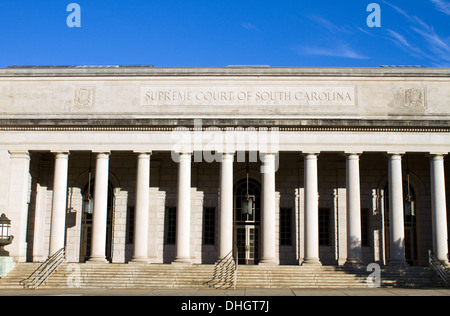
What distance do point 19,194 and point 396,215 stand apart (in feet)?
69.9

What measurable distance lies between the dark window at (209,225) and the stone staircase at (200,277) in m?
5.60

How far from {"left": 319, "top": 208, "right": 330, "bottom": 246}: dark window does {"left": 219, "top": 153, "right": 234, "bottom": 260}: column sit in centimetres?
701

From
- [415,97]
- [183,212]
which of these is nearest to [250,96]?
[183,212]

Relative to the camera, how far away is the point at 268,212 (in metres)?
32.8

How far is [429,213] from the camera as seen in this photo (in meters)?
36.1

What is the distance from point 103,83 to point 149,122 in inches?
201

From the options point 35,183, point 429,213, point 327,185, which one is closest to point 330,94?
point 327,185

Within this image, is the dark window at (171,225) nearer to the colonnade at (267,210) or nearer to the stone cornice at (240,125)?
the colonnade at (267,210)
